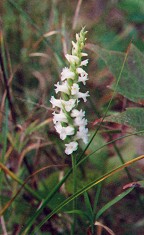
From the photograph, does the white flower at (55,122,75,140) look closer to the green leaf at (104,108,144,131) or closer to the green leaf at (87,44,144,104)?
the green leaf at (104,108,144,131)

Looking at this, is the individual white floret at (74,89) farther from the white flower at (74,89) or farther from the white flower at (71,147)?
the white flower at (71,147)

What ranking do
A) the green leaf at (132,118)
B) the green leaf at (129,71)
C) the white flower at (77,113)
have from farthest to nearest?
the green leaf at (129,71)
the green leaf at (132,118)
the white flower at (77,113)

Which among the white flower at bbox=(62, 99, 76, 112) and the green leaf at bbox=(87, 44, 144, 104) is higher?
the green leaf at bbox=(87, 44, 144, 104)

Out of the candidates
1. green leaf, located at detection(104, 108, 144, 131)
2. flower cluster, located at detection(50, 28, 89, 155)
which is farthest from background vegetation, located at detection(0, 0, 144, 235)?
flower cluster, located at detection(50, 28, 89, 155)

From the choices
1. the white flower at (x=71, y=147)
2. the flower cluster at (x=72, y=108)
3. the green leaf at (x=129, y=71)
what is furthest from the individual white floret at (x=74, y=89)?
the green leaf at (x=129, y=71)

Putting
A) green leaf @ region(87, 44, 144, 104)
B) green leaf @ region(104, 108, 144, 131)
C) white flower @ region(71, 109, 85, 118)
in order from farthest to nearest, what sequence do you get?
green leaf @ region(87, 44, 144, 104) → green leaf @ region(104, 108, 144, 131) → white flower @ region(71, 109, 85, 118)

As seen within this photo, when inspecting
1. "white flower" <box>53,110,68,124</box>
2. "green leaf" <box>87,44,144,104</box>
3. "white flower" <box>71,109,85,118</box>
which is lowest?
"white flower" <box>71,109,85,118</box>

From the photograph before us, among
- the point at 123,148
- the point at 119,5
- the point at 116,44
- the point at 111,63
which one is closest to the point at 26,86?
the point at 116,44

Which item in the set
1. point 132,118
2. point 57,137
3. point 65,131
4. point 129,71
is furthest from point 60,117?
point 57,137
